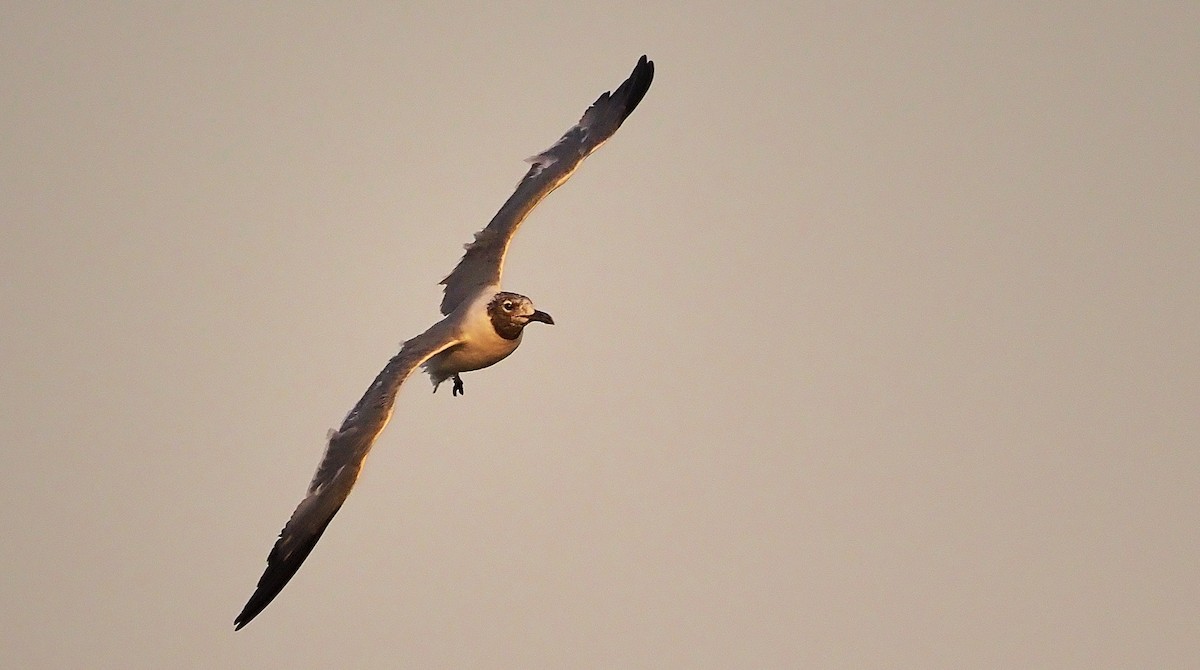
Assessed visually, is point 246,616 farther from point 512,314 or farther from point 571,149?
point 571,149

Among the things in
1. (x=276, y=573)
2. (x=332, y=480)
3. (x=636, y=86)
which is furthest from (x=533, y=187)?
(x=276, y=573)

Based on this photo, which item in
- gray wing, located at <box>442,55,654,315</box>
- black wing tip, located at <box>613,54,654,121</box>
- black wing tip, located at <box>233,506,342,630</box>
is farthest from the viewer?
black wing tip, located at <box>613,54,654,121</box>

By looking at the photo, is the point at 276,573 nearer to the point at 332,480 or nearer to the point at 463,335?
the point at 332,480

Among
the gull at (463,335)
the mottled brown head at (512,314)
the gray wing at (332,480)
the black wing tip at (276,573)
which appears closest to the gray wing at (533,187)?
the gull at (463,335)

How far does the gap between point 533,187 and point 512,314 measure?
177 inches

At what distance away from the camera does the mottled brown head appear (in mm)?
27891

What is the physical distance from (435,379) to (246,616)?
6.48 m

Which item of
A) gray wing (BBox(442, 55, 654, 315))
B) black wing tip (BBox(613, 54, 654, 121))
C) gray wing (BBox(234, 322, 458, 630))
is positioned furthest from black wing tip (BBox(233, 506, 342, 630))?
black wing tip (BBox(613, 54, 654, 121))

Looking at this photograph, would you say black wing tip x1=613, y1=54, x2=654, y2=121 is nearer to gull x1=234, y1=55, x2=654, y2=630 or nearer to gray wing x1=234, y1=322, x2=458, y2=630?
gull x1=234, y1=55, x2=654, y2=630

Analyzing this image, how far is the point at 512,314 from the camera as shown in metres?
27.9

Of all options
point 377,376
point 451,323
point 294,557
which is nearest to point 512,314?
point 451,323

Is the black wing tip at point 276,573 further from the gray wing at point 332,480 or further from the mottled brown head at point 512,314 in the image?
the mottled brown head at point 512,314

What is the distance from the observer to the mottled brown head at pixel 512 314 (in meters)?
27.9

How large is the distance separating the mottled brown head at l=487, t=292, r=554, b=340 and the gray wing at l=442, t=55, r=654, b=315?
2.46 m
